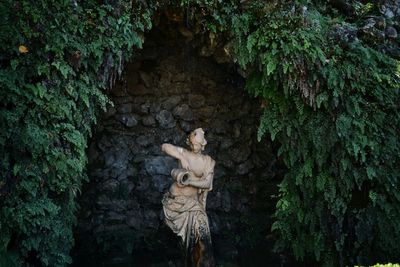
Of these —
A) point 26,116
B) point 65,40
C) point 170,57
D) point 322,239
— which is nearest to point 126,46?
point 65,40

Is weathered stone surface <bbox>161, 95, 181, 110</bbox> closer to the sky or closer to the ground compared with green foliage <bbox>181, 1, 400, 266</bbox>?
closer to the sky

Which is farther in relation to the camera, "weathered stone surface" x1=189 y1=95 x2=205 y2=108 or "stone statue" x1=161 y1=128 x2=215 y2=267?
"weathered stone surface" x1=189 y1=95 x2=205 y2=108

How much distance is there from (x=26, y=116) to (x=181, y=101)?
3665 millimetres

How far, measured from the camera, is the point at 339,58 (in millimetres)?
6242

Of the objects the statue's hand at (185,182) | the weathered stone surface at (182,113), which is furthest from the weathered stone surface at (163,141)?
the statue's hand at (185,182)

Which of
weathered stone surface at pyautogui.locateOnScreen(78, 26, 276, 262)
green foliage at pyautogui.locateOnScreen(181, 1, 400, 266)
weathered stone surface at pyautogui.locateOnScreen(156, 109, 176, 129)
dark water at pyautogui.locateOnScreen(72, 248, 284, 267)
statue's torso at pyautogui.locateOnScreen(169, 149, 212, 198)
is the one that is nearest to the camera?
statue's torso at pyautogui.locateOnScreen(169, 149, 212, 198)

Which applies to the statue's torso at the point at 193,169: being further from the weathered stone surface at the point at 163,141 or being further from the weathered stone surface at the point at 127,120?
the weathered stone surface at the point at 127,120

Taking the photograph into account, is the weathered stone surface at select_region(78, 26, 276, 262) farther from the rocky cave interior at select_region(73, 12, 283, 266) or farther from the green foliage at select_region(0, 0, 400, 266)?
the green foliage at select_region(0, 0, 400, 266)

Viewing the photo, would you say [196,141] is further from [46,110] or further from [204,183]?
[46,110]

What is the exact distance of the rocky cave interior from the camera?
7.67 meters

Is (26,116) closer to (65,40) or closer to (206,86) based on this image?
(65,40)

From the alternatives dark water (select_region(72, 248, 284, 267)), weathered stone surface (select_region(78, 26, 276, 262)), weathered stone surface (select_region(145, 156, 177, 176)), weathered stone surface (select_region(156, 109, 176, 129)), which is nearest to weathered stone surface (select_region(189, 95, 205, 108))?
weathered stone surface (select_region(78, 26, 276, 262))

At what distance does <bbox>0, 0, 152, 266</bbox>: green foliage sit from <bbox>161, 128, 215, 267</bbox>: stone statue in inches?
48.8

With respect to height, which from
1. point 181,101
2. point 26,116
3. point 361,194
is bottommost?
point 361,194
